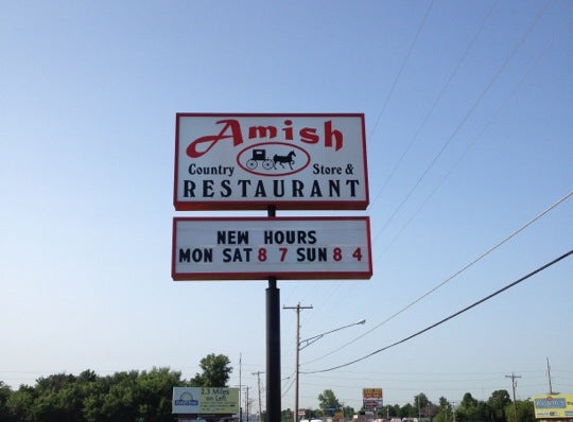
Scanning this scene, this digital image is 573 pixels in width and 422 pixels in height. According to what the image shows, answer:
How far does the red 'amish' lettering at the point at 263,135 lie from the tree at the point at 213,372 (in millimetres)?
86964

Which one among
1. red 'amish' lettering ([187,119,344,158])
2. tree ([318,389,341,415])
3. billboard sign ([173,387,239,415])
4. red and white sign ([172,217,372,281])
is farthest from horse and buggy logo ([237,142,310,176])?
tree ([318,389,341,415])

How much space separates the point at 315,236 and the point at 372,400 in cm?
7588

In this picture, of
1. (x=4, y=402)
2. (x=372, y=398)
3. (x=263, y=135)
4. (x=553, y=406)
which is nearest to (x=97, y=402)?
(x=4, y=402)

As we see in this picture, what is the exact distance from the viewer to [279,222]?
1364cm

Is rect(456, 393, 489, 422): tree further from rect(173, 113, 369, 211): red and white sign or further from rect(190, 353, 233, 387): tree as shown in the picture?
rect(173, 113, 369, 211): red and white sign

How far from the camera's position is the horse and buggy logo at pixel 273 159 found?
14.1 meters

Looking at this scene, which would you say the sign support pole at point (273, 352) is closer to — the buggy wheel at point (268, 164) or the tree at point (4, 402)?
the buggy wheel at point (268, 164)

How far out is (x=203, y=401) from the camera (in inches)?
3044

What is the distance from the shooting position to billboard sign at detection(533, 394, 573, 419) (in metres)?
79.4

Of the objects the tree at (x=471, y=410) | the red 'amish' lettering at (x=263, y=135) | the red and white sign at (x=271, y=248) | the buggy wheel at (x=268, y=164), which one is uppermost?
the red 'amish' lettering at (x=263, y=135)

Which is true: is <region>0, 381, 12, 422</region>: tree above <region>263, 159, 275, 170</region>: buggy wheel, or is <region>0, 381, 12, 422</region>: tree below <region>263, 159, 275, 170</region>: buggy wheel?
below

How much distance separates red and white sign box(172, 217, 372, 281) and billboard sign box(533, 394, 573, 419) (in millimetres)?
74993

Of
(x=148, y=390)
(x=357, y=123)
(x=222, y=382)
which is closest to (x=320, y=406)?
(x=222, y=382)

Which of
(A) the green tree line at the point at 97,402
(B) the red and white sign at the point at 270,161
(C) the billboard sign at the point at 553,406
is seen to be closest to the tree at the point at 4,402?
(A) the green tree line at the point at 97,402
